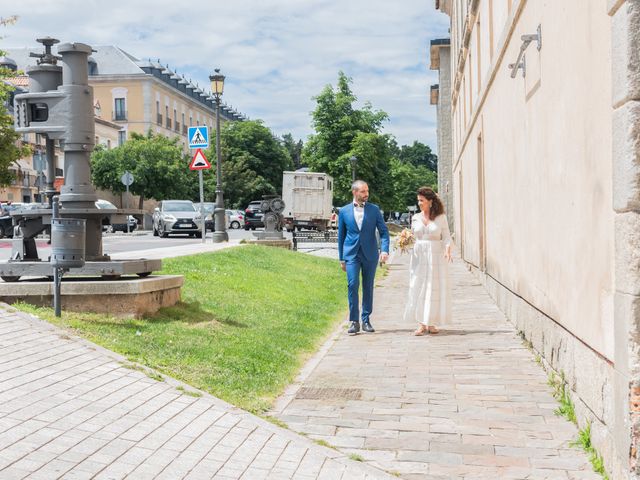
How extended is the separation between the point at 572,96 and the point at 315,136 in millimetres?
48684

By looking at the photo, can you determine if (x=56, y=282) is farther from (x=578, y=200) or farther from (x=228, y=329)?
(x=578, y=200)

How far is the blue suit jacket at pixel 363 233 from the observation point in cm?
974

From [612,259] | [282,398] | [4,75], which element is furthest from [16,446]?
[4,75]

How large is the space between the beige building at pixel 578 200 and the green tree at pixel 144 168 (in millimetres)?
49580

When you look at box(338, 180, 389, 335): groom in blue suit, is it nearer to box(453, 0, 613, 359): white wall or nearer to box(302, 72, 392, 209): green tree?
box(453, 0, 613, 359): white wall

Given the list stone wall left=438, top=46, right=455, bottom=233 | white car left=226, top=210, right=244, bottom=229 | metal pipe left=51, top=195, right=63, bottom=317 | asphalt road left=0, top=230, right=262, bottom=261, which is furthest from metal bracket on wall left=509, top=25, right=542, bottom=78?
white car left=226, top=210, right=244, bottom=229

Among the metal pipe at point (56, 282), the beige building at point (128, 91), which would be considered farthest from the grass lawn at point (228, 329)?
the beige building at point (128, 91)

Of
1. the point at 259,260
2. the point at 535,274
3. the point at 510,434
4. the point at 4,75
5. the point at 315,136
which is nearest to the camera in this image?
the point at 510,434

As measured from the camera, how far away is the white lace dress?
958 centimetres

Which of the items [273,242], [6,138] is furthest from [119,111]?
[273,242]

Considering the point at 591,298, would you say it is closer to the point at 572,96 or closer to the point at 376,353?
the point at 572,96

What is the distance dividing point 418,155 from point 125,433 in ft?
490

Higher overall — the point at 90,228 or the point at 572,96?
the point at 572,96

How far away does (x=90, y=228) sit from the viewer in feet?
27.9
